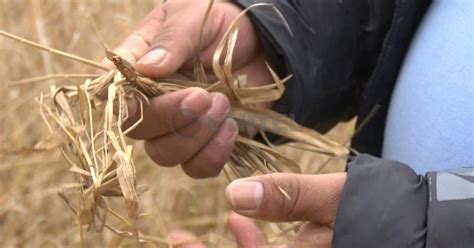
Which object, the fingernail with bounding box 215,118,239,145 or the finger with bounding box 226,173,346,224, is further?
the fingernail with bounding box 215,118,239,145

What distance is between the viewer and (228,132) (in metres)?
1.06

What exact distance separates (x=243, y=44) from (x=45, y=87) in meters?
0.91

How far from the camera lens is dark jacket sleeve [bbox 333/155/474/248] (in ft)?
2.48

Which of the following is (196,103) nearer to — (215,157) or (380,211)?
(215,157)

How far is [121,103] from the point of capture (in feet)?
3.07

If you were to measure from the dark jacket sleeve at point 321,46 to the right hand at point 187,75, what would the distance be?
32mm

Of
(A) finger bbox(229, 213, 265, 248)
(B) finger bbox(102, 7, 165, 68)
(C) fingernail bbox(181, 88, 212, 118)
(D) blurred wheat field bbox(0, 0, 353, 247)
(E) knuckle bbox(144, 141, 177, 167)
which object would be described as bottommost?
(D) blurred wheat field bbox(0, 0, 353, 247)

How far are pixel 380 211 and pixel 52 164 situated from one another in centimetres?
127

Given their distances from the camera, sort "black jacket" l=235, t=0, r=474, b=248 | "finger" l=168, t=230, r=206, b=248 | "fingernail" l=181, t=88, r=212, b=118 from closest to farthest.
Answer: "finger" l=168, t=230, r=206, b=248, "fingernail" l=181, t=88, r=212, b=118, "black jacket" l=235, t=0, r=474, b=248

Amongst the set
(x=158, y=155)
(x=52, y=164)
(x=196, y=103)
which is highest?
(x=196, y=103)

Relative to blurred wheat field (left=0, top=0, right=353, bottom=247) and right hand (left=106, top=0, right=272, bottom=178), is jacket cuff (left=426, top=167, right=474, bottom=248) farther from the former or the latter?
blurred wheat field (left=0, top=0, right=353, bottom=247)

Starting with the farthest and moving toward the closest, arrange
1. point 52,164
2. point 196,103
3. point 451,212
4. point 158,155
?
point 52,164 < point 158,155 < point 196,103 < point 451,212

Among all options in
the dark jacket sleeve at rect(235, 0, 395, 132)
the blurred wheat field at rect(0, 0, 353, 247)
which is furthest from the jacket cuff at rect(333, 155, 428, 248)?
the blurred wheat field at rect(0, 0, 353, 247)

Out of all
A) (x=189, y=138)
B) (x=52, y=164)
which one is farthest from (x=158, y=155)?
(x=52, y=164)
